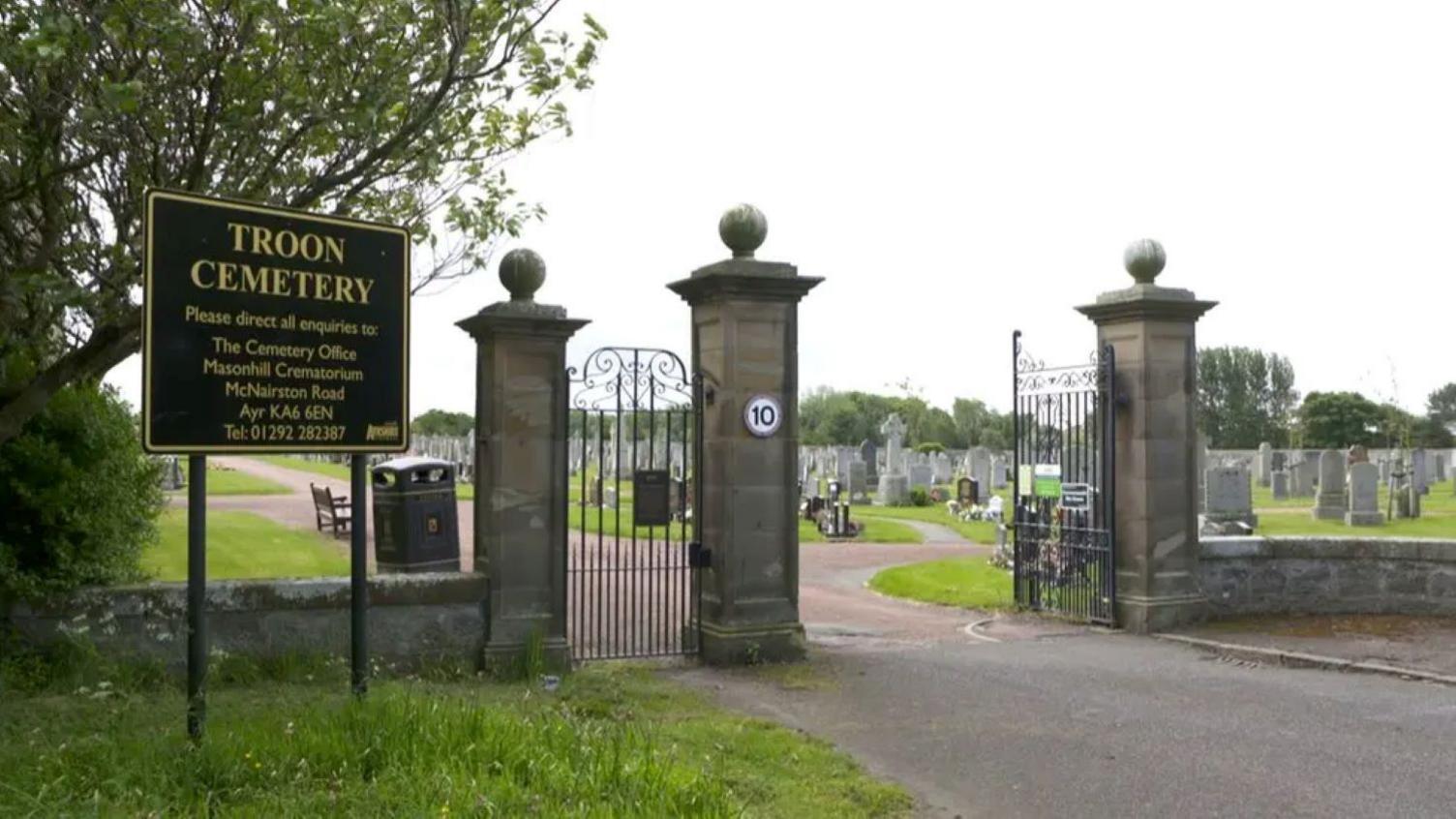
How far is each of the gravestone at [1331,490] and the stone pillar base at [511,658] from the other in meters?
21.6

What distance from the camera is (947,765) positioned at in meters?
6.43

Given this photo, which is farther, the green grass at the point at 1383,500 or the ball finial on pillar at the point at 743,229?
the green grass at the point at 1383,500

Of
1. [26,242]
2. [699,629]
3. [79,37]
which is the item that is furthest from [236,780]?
[26,242]

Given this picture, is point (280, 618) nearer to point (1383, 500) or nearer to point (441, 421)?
point (1383, 500)

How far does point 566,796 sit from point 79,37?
4.60m

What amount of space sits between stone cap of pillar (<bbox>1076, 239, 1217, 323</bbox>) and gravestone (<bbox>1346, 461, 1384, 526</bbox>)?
15.5m

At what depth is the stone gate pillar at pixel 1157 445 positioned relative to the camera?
432 inches

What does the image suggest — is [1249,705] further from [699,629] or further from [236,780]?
[236,780]

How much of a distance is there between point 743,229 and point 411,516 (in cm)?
416

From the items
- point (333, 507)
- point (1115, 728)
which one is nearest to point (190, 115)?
point (1115, 728)

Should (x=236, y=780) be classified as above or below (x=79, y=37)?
below

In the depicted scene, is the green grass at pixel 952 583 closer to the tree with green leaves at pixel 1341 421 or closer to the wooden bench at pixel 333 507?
the wooden bench at pixel 333 507

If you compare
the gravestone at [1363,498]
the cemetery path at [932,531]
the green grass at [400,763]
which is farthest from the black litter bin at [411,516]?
the gravestone at [1363,498]

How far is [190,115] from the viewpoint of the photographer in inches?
296
